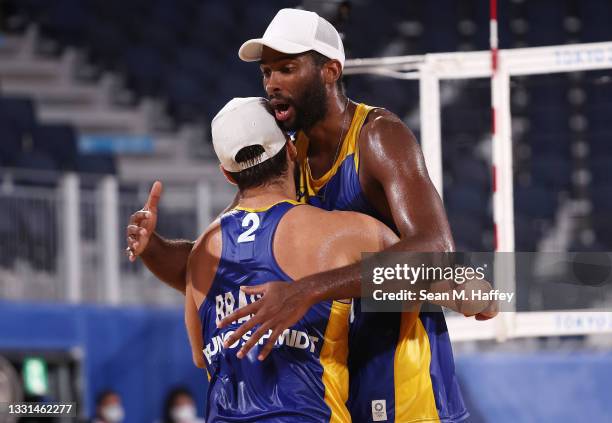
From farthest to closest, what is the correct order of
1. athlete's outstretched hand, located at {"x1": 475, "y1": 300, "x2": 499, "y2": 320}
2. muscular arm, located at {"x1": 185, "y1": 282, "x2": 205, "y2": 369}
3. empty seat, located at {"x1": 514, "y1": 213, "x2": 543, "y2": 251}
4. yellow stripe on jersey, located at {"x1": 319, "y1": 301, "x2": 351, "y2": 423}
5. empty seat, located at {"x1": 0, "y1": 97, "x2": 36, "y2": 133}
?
1. empty seat, located at {"x1": 0, "y1": 97, "x2": 36, "y2": 133}
2. empty seat, located at {"x1": 514, "y1": 213, "x2": 543, "y2": 251}
3. athlete's outstretched hand, located at {"x1": 475, "y1": 300, "x2": 499, "y2": 320}
4. muscular arm, located at {"x1": 185, "y1": 282, "x2": 205, "y2": 369}
5. yellow stripe on jersey, located at {"x1": 319, "y1": 301, "x2": 351, "y2": 423}

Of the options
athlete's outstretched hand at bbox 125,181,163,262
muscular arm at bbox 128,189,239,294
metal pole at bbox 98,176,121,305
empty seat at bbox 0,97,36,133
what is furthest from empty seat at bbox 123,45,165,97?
athlete's outstretched hand at bbox 125,181,163,262

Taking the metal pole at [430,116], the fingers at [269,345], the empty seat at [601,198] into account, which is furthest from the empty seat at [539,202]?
the fingers at [269,345]

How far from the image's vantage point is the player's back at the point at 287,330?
3750mm

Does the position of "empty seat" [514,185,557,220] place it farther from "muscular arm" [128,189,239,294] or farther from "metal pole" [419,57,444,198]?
"muscular arm" [128,189,239,294]

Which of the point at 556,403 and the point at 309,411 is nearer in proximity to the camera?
the point at 309,411

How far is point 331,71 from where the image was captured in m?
4.35

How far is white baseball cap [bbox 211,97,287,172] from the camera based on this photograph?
3.92 metres

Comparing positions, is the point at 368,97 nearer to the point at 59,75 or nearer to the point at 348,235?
the point at 59,75

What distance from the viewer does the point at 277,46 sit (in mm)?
4164

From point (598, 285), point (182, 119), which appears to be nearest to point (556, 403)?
point (598, 285)

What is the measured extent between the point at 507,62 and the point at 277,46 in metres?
2.47

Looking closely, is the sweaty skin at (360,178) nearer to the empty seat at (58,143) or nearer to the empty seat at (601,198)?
the empty seat at (58,143)

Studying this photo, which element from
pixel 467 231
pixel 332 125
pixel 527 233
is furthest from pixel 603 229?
pixel 332 125

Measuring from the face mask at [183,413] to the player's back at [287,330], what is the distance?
20.4ft
